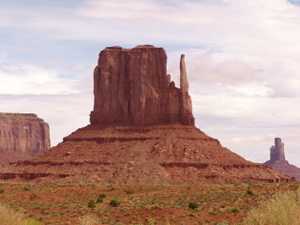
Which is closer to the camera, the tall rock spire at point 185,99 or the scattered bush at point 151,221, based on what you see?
the scattered bush at point 151,221

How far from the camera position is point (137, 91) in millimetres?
148000

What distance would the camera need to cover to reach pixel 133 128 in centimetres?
13962

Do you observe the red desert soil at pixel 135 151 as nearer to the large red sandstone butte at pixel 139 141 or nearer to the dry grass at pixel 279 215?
the large red sandstone butte at pixel 139 141

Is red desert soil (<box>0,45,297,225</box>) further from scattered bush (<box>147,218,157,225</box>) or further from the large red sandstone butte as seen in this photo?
scattered bush (<box>147,218,157,225</box>)

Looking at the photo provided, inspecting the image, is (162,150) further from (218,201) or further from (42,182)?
(218,201)

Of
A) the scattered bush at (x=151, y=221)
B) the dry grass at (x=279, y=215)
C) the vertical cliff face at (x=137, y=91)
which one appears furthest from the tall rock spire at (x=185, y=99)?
the dry grass at (x=279, y=215)

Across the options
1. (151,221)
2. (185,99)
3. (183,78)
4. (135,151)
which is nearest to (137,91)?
(185,99)

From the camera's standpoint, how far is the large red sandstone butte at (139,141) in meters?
122

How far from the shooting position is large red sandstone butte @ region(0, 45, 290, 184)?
122 meters

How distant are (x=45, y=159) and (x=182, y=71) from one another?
31430mm

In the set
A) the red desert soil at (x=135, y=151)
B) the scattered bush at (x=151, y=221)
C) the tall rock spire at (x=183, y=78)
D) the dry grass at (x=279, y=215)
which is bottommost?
the scattered bush at (x=151, y=221)

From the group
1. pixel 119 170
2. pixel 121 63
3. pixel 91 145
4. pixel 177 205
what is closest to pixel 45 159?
pixel 91 145

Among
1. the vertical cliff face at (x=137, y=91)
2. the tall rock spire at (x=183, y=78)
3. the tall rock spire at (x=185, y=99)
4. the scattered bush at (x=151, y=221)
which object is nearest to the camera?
the scattered bush at (x=151, y=221)

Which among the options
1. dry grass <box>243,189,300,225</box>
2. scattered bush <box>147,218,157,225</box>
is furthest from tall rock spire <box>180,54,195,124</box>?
dry grass <box>243,189,300,225</box>
